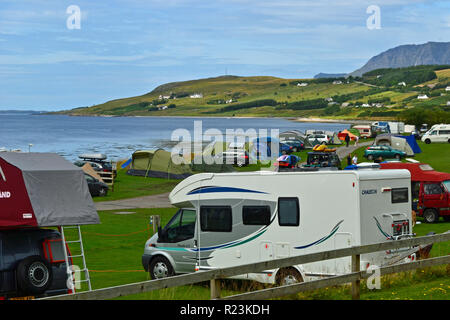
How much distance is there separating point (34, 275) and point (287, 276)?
557 centimetres

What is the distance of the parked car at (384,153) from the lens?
60.5 m

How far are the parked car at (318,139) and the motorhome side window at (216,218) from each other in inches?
2611

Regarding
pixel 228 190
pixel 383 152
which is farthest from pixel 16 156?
pixel 383 152

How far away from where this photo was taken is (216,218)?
15.8m

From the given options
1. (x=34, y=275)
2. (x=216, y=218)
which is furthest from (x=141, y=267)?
(x=34, y=275)

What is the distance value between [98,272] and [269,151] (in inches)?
1930

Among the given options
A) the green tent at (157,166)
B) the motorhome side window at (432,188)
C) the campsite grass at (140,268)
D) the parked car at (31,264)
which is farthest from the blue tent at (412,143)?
the parked car at (31,264)

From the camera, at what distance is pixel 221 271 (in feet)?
30.5

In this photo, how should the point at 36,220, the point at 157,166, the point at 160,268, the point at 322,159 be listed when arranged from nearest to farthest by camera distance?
the point at 36,220
the point at 160,268
the point at 322,159
the point at 157,166

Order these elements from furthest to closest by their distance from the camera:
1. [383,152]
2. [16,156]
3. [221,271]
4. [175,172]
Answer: [383,152], [175,172], [16,156], [221,271]

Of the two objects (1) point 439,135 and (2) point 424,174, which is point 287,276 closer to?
(2) point 424,174

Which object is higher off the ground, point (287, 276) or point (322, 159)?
point (322, 159)
